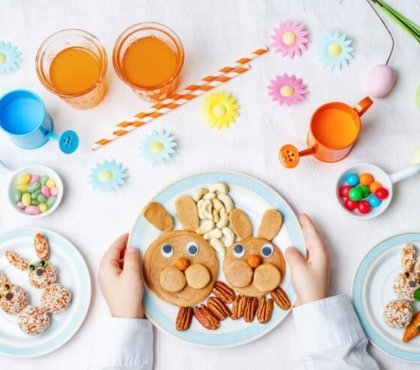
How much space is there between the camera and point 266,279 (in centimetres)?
90

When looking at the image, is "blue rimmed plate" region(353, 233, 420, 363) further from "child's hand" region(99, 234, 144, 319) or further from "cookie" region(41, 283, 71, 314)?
"cookie" region(41, 283, 71, 314)

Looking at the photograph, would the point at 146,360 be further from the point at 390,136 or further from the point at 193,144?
the point at 390,136

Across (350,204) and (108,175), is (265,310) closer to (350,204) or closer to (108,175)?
(350,204)

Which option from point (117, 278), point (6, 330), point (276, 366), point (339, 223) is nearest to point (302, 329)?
point (276, 366)

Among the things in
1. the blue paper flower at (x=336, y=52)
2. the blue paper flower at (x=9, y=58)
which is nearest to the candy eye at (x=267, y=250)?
the blue paper flower at (x=336, y=52)

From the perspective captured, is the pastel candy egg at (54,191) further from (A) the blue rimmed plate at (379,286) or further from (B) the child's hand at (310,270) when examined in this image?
(A) the blue rimmed plate at (379,286)

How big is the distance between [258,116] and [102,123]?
0.27m

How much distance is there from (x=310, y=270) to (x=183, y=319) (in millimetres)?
210

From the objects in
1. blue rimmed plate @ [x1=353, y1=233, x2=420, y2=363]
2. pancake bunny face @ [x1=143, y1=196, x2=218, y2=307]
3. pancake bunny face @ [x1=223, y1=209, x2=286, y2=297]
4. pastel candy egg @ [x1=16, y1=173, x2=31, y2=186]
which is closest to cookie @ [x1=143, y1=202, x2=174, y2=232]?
pancake bunny face @ [x1=143, y1=196, x2=218, y2=307]

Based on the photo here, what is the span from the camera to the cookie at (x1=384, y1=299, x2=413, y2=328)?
880mm

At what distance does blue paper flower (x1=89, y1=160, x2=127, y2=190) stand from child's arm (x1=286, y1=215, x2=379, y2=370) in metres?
0.30

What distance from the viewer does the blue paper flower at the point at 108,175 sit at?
97 centimetres

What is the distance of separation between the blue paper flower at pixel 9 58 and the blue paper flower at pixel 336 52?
0.53 meters

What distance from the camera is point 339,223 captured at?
3.10 ft
